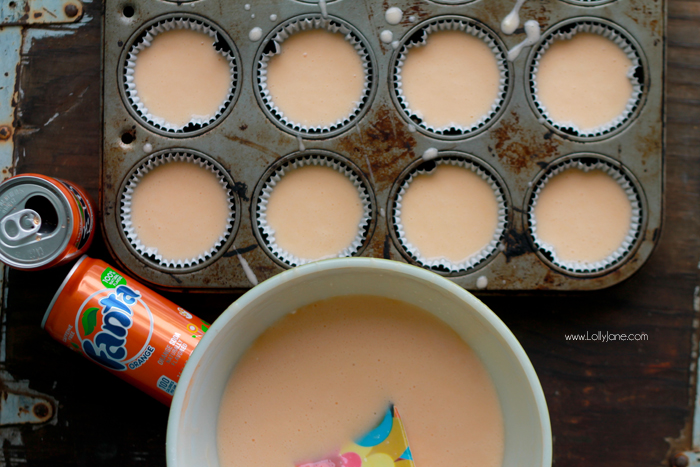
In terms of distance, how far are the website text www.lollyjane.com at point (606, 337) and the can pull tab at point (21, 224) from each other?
1188 mm

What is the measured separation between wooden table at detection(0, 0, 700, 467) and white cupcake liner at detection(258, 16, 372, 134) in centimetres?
42

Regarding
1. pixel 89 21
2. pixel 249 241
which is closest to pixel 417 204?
pixel 249 241

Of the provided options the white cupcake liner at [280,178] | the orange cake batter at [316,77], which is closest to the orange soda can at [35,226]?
the white cupcake liner at [280,178]

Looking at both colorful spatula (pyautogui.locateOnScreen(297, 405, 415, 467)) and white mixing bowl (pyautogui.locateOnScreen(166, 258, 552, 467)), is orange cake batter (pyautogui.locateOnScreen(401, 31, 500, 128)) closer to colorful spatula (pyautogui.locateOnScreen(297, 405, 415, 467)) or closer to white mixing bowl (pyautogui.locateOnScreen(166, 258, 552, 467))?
white mixing bowl (pyautogui.locateOnScreen(166, 258, 552, 467))

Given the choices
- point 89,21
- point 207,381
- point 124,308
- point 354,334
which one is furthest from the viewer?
point 89,21

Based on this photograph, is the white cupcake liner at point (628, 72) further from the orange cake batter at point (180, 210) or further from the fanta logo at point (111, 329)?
the fanta logo at point (111, 329)

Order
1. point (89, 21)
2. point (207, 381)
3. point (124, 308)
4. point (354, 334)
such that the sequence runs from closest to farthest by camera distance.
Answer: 1. point (207, 381)
2. point (354, 334)
3. point (124, 308)
4. point (89, 21)

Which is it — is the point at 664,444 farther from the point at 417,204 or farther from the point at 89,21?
the point at 89,21

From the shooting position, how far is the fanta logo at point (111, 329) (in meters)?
0.97

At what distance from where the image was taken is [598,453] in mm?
1154

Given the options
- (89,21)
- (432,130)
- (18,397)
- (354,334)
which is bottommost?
(18,397)

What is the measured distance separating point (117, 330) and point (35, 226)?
0.26 meters

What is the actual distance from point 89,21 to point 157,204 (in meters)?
0.50

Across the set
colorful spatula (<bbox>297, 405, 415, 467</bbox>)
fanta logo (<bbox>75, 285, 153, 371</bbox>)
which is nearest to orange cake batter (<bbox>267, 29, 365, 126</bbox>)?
fanta logo (<bbox>75, 285, 153, 371</bbox>)
